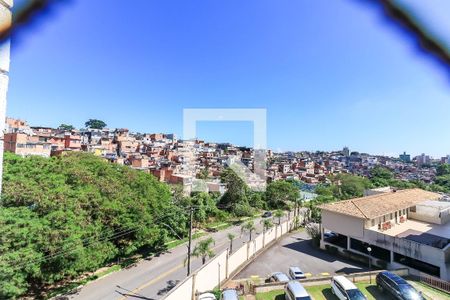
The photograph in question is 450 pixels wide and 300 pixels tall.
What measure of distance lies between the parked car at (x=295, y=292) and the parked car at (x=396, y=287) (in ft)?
9.75

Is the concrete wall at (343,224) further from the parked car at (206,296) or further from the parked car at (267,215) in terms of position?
the parked car at (267,215)

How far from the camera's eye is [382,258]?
43.9ft

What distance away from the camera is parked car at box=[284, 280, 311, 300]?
8.91m

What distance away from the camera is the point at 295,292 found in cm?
915

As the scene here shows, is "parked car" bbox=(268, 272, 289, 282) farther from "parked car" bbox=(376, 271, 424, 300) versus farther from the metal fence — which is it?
the metal fence

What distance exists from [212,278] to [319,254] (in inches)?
262

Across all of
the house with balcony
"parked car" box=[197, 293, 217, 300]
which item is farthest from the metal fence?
"parked car" box=[197, 293, 217, 300]

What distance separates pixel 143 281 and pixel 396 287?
32.8ft

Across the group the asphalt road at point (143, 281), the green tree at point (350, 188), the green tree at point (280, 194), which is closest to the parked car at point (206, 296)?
the asphalt road at point (143, 281)

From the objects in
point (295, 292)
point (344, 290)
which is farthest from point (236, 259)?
point (344, 290)

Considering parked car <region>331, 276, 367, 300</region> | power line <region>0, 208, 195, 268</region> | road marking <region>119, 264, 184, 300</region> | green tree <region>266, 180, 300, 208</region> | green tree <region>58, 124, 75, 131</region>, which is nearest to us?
power line <region>0, 208, 195, 268</region>

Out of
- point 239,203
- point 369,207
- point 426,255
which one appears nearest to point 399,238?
point 426,255

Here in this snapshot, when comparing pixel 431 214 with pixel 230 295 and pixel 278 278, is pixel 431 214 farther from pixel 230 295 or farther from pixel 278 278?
pixel 230 295

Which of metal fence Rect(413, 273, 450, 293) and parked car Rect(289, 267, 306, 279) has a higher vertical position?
metal fence Rect(413, 273, 450, 293)
